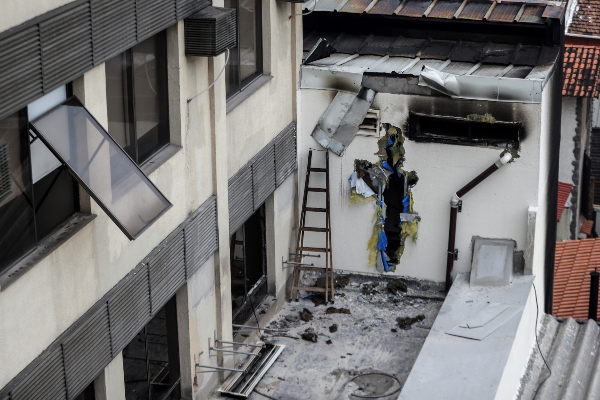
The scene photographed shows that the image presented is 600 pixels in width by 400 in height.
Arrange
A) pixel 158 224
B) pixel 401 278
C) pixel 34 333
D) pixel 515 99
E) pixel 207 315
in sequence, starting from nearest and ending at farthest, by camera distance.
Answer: pixel 34 333
pixel 158 224
pixel 207 315
pixel 515 99
pixel 401 278

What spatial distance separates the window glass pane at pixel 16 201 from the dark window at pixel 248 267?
597cm

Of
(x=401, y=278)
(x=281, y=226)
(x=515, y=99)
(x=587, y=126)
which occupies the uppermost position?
(x=515, y=99)

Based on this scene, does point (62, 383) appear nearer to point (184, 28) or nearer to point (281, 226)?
point (184, 28)

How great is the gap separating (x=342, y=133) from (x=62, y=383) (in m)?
8.22

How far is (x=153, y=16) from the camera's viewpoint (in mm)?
11148

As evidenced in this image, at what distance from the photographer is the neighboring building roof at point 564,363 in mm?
16156

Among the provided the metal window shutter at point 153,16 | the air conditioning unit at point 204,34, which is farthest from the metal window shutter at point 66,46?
the air conditioning unit at point 204,34

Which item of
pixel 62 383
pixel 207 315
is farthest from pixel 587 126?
pixel 62 383

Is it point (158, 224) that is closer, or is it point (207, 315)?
point (158, 224)

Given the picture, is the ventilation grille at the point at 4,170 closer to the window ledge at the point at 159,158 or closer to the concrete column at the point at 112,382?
the window ledge at the point at 159,158

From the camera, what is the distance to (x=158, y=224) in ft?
39.0

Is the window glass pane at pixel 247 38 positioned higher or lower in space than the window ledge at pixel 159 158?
higher

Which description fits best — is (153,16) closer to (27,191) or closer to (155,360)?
(27,191)

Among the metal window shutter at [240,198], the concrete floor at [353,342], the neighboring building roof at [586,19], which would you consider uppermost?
the metal window shutter at [240,198]
